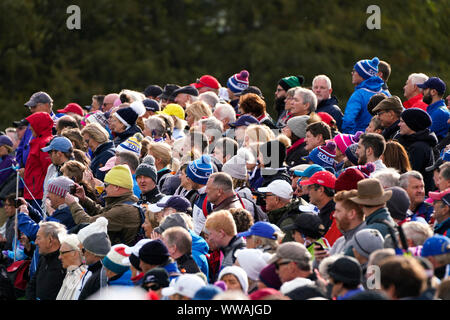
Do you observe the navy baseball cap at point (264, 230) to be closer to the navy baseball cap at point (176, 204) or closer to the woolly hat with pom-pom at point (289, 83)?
the navy baseball cap at point (176, 204)

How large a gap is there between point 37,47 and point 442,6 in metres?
11.5

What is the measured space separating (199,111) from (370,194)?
4.91 metres

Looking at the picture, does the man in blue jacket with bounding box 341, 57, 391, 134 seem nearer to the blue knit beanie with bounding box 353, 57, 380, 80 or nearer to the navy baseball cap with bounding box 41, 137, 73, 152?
the blue knit beanie with bounding box 353, 57, 380, 80

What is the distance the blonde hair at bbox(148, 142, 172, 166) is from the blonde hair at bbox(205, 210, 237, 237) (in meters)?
2.49

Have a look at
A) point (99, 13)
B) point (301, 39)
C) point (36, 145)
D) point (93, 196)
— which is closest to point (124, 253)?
point (93, 196)

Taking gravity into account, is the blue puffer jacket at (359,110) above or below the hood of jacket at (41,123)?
above

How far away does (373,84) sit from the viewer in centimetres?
1180

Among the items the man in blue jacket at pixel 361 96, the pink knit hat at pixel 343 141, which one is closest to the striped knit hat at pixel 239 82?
the man in blue jacket at pixel 361 96

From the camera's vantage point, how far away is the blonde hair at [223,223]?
7.97 m

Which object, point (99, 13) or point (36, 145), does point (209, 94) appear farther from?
point (99, 13)

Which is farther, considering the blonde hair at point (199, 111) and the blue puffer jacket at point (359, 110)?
the blonde hair at point (199, 111)

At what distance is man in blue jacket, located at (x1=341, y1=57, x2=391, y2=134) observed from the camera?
11.6 m

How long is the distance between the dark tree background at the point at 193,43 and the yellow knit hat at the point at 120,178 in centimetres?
1624

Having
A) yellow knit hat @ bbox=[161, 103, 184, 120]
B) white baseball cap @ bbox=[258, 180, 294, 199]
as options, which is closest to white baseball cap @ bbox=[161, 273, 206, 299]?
white baseball cap @ bbox=[258, 180, 294, 199]
